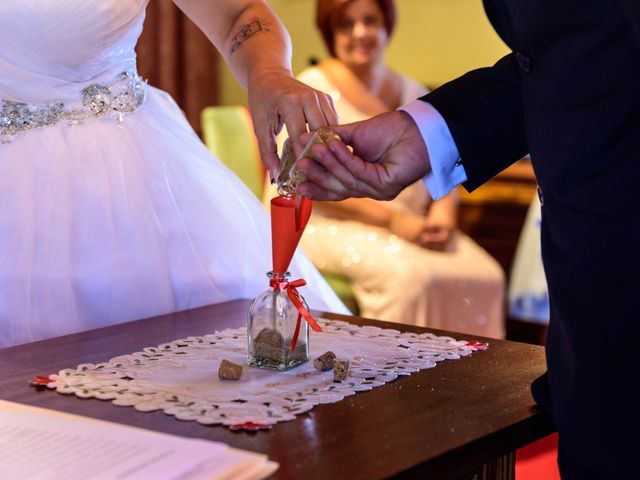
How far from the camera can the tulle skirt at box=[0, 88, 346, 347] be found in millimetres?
1635

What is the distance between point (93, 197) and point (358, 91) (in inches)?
88.2

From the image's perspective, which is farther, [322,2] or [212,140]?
[212,140]

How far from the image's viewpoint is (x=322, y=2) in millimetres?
3861

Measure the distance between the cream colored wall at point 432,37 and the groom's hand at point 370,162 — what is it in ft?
12.1

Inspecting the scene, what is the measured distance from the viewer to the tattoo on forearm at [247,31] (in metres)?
1.78

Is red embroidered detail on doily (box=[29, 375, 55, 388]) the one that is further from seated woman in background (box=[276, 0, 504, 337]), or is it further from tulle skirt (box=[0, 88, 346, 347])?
seated woman in background (box=[276, 0, 504, 337])

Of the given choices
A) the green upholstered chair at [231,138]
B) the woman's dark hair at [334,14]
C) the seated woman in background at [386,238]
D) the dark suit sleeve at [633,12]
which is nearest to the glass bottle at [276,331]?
the dark suit sleeve at [633,12]

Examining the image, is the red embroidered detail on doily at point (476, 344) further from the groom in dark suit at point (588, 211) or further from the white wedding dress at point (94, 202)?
the white wedding dress at point (94, 202)

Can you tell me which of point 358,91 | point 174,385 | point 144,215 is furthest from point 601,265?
point 358,91

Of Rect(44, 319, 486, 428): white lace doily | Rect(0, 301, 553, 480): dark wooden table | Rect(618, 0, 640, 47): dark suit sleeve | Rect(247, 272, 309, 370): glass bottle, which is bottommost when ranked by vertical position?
Rect(0, 301, 553, 480): dark wooden table

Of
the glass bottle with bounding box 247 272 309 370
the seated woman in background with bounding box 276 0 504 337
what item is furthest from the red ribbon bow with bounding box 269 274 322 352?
the seated woman in background with bounding box 276 0 504 337

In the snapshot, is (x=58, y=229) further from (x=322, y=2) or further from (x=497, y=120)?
(x=322, y=2)

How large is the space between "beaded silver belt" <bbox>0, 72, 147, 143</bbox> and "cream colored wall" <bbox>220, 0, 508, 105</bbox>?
331 cm

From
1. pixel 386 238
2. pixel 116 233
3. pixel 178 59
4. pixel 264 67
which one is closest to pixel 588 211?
pixel 264 67
